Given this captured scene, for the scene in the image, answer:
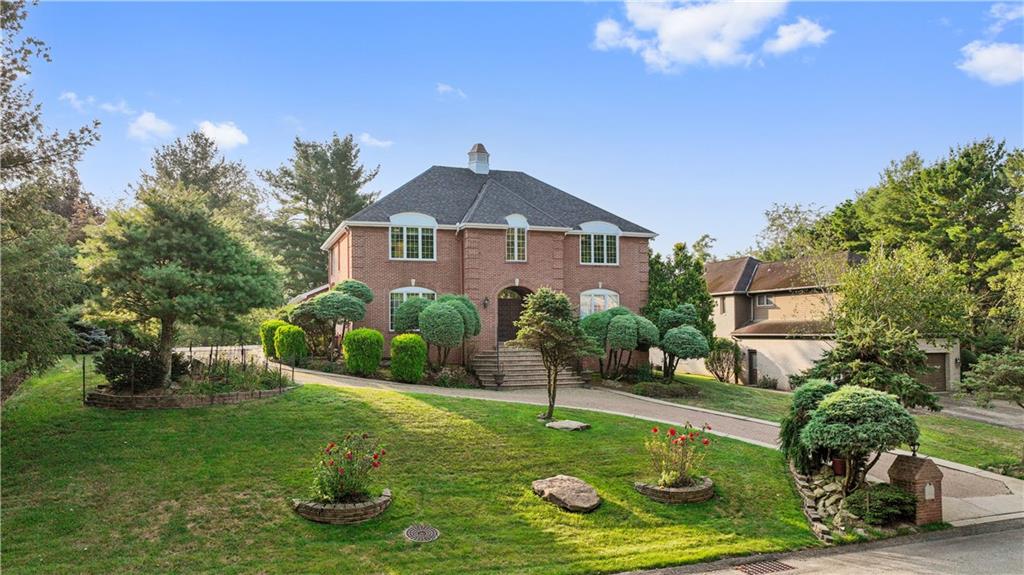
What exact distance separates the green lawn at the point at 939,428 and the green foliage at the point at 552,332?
25.0 ft

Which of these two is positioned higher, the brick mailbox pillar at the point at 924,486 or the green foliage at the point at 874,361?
the green foliage at the point at 874,361

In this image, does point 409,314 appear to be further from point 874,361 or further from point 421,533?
point 874,361

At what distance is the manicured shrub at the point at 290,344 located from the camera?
70.1 feet

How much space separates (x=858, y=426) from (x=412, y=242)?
710 inches

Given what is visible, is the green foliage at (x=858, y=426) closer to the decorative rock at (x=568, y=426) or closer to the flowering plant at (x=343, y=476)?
the decorative rock at (x=568, y=426)

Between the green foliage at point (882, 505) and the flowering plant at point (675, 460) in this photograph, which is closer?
the green foliage at point (882, 505)

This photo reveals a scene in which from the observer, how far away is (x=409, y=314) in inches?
883

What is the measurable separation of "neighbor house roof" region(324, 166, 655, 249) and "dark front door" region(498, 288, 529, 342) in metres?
3.22

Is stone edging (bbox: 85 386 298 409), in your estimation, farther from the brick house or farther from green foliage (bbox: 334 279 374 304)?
the brick house

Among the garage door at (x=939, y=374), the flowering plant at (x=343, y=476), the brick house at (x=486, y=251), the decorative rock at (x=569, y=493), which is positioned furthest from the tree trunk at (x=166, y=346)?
the garage door at (x=939, y=374)

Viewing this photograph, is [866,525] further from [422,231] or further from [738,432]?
[422,231]

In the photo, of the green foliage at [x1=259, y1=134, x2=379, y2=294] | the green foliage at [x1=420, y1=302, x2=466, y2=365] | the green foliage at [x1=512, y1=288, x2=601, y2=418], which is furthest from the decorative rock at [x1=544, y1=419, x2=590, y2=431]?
the green foliage at [x1=259, y1=134, x2=379, y2=294]

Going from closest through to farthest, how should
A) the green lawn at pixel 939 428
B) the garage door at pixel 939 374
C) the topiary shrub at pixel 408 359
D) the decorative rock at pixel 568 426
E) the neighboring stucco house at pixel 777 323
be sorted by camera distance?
the decorative rock at pixel 568 426, the green lawn at pixel 939 428, the topiary shrub at pixel 408 359, the neighboring stucco house at pixel 777 323, the garage door at pixel 939 374

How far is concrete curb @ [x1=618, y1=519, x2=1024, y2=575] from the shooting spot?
8.64 m
